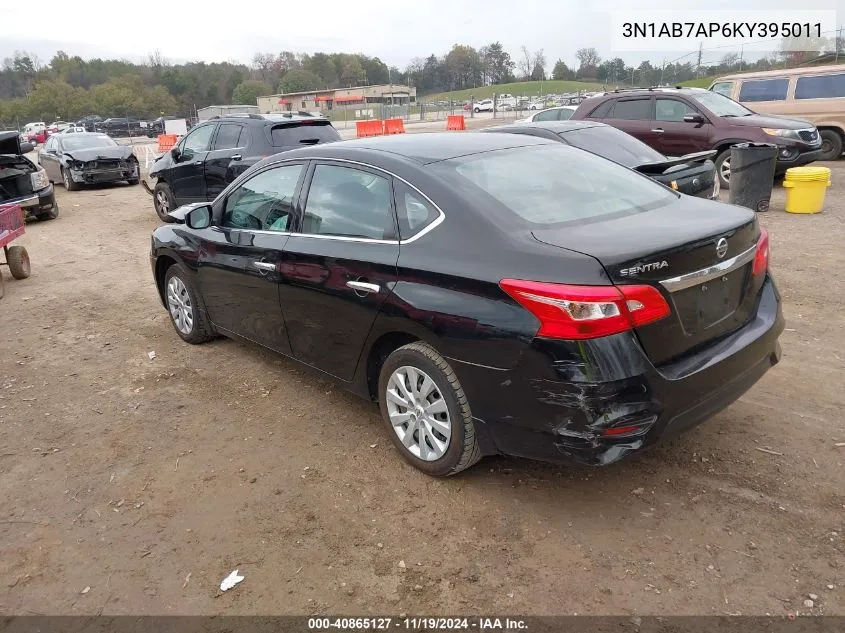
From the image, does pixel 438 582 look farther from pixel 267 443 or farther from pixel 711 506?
pixel 267 443

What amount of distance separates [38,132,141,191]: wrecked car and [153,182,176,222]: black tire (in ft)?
18.2

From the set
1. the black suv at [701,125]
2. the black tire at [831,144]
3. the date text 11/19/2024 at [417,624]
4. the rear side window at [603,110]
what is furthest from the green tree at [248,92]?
the date text 11/19/2024 at [417,624]

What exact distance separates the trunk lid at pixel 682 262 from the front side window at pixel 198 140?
9.05m

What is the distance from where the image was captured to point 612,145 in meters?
7.58

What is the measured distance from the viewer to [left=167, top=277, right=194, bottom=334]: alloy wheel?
5.34m

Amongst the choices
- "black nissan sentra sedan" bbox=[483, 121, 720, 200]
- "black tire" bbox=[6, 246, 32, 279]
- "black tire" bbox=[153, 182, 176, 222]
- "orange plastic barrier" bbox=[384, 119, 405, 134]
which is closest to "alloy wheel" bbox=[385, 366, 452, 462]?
"black nissan sentra sedan" bbox=[483, 121, 720, 200]

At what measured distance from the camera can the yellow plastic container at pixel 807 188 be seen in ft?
30.9

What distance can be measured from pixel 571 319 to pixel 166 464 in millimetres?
2481

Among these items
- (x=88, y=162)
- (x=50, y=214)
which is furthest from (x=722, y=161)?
(x=88, y=162)

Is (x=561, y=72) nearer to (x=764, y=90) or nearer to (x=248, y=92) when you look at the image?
(x=248, y=92)

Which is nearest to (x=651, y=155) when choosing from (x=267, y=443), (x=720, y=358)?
(x=720, y=358)

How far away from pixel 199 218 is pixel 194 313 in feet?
2.76

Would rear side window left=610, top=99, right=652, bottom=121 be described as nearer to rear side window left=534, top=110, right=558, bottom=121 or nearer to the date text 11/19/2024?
rear side window left=534, top=110, right=558, bottom=121

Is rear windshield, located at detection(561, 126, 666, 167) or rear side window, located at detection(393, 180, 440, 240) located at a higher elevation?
rear side window, located at detection(393, 180, 440, 240)
